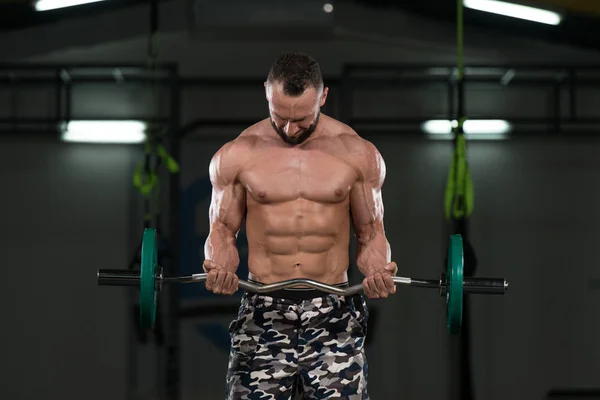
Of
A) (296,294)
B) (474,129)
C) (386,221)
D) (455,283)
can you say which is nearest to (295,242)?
(296,294)

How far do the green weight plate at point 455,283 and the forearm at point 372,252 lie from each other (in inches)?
9.2

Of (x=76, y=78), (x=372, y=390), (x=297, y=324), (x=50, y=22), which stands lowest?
(x=372, y=390)

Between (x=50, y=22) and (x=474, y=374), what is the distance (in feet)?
13.7

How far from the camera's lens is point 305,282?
9.34ft

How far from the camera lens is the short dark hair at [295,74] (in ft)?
9.35

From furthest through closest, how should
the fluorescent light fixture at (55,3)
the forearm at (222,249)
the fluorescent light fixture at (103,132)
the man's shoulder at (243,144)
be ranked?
the fluorescent light fixture at (103,132), the fluorescent light fixture at (55,3), the man's shoulder at (243,144), the forearm at (222,249)

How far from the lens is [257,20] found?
6809 mm

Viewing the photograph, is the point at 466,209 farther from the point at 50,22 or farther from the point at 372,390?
the point at 50,22

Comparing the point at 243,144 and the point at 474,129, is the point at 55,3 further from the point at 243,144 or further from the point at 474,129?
the point at 243,144

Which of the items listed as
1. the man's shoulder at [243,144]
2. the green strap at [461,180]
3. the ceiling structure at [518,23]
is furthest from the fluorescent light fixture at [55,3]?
the man's shoulder at [243,144]

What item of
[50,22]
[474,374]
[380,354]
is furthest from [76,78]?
[474,374]

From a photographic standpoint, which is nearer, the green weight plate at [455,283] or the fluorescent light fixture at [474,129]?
the green weight plate at [455,283]

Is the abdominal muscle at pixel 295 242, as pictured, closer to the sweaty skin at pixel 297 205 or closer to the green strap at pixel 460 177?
the sweaty skin at pixel 297 205

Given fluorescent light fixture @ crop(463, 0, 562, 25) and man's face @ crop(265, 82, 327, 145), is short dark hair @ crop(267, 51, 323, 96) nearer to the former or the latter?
Answer: man's face @ crop(265, 82, 327, 145)
